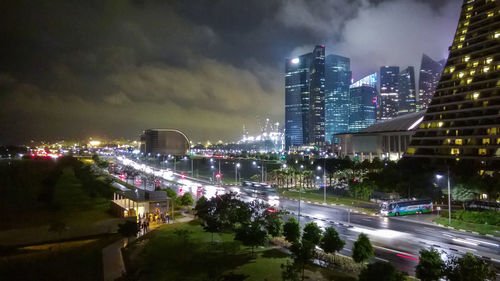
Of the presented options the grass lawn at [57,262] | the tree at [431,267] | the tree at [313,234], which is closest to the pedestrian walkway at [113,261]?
the grass lawn at [57,262]

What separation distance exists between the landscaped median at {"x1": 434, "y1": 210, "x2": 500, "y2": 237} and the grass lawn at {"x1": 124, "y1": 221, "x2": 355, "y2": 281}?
83.4 ft

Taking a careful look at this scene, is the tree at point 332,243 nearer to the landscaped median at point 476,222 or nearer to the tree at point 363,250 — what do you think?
the tree at point 363,250

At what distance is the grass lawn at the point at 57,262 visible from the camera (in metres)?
24.5

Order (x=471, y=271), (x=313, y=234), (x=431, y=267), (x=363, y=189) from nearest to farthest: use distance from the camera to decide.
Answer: (x=471, y=271) → (x=431, y=267) → (x=313, y=234) → (x=363, y=189)

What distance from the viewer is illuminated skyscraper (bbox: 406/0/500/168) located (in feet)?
242

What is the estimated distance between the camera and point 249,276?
2283cm

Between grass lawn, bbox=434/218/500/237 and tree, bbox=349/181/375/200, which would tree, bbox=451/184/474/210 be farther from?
tree, bbox=349/181/375/200

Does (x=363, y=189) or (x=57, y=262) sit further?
(x=363, y=189)

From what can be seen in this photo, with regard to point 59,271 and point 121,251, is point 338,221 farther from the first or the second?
point 59,271

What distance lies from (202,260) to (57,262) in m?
12.6

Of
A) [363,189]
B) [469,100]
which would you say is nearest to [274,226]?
[363,189]

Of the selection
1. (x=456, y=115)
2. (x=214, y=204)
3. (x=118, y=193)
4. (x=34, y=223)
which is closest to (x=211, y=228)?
(x=214, y=204)

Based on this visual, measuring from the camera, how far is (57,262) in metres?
27.4

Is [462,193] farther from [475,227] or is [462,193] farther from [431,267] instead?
[431,267]
